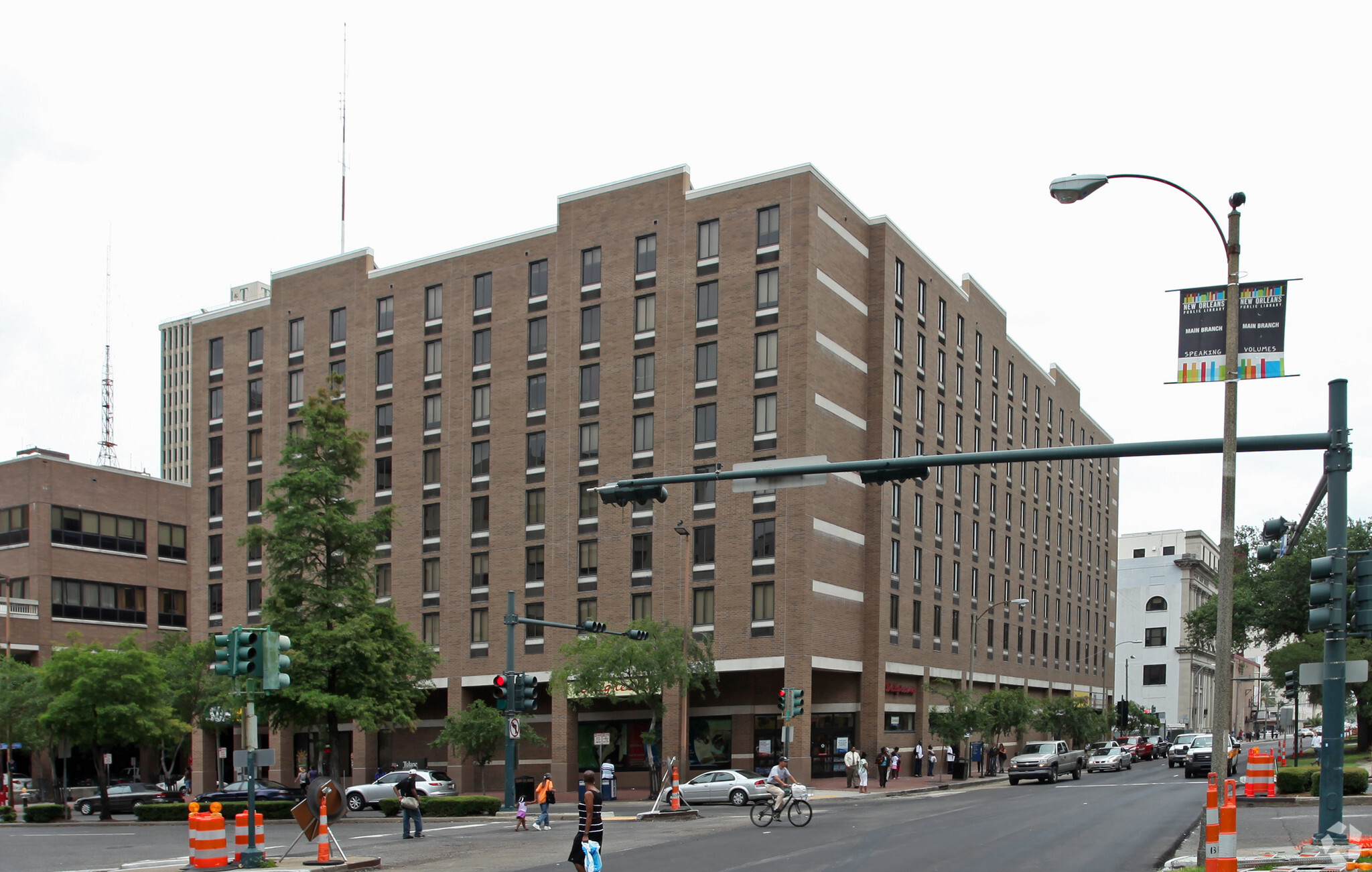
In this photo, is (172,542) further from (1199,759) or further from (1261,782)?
(1261,782)

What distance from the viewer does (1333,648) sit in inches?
679

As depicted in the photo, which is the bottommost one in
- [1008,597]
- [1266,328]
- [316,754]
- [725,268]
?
[316,754]

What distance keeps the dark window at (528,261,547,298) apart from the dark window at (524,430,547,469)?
7154mm

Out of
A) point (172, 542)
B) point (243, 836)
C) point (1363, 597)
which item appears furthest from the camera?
point (172, 542)

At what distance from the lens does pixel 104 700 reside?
47.1m

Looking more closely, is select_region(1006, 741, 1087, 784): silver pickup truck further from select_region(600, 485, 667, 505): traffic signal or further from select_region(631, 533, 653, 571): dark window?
select_region(600, 485, 667, 505): traffic signal

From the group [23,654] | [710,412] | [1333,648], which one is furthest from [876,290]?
[23,654]

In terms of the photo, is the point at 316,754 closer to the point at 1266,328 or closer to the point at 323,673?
the point at 323,673

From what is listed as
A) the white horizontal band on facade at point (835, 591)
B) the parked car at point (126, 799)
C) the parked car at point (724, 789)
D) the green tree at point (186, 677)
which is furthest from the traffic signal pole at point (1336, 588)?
the parked car at point (126, 799)

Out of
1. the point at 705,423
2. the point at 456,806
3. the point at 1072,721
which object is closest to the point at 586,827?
the point at 456,806

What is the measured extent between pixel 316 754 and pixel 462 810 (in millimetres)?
24741

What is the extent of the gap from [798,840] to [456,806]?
56.5 ft

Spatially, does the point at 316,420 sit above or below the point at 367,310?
below

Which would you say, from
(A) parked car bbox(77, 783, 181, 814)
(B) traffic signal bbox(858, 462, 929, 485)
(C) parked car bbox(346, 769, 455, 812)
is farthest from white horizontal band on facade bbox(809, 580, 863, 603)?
(B) traffic signal bbox(858, 462, 929, 485)
